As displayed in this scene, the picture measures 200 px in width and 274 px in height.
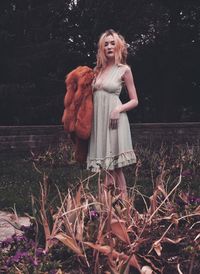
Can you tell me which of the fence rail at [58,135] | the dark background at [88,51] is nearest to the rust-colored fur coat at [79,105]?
the fence rail at [58,135]

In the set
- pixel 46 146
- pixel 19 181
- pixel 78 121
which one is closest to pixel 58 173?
pixel 19 181

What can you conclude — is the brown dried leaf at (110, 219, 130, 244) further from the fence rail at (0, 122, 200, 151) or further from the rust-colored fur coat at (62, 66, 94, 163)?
the fence rail at (0, 122, 200, 151)

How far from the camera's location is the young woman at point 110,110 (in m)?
4.85

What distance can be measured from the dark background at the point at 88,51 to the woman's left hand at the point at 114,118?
1116 centimetres

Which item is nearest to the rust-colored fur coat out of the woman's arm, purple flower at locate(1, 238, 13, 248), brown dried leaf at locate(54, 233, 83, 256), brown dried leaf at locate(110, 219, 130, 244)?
the woman's arm

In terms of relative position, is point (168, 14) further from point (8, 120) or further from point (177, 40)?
point (8, 120)

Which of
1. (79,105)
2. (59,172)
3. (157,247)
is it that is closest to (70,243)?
(157,247)

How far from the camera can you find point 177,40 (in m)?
20.5

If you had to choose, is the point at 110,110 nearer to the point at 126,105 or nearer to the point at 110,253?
the point at 126,105

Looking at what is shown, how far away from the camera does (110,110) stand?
4879 mm

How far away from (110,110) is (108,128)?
0.15 m

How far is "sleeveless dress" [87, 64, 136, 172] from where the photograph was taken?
→ 192 inches

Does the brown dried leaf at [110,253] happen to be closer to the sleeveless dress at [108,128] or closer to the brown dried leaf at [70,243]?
the brown dried leaf at [70,243]

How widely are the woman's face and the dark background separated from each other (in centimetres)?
1109
